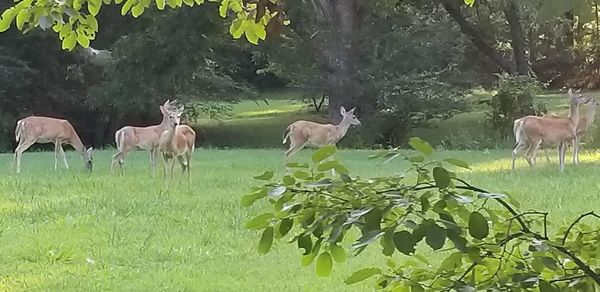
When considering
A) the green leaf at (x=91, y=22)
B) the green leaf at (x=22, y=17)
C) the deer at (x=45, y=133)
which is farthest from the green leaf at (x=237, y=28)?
the deer at (x=45, y=133)

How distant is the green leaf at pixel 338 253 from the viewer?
6.25ft

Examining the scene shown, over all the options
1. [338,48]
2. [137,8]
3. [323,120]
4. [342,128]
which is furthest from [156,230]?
[323,120]

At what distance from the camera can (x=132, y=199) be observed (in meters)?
10.6

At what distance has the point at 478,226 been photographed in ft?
5.86

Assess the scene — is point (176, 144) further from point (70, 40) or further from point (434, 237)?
point (434, 237)

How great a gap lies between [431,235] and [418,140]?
1.14 feet

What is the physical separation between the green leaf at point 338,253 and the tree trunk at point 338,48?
2216 centimetres

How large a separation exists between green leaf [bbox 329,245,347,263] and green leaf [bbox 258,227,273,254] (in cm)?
13

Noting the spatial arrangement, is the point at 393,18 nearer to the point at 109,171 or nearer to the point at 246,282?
the point at 109,171

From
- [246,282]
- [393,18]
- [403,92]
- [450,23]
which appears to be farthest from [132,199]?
[450,23]

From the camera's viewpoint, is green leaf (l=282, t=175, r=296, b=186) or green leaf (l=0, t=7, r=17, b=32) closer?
green leaf (l=282, t=175, r=296, b=186)

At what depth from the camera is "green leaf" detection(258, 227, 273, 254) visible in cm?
195

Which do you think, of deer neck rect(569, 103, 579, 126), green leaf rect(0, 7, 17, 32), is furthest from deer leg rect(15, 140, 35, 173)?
green leaf rect(0, 7, 17, 32)

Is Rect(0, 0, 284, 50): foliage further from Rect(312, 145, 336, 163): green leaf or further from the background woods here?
the background woods
